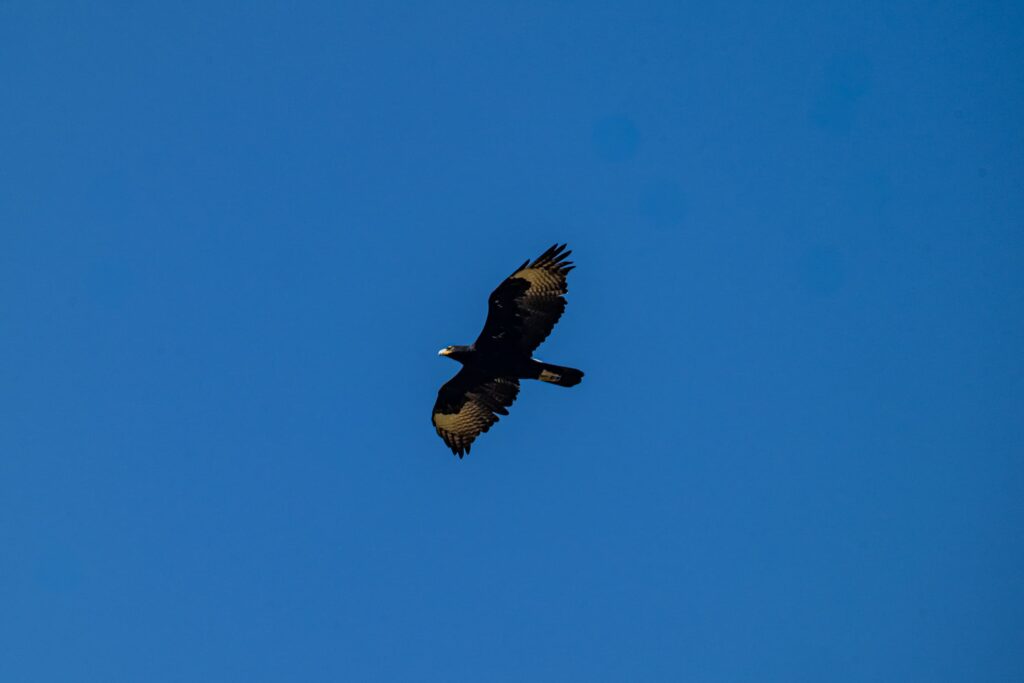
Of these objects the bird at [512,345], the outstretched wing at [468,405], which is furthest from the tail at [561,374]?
the outstretched wing at [468,405]

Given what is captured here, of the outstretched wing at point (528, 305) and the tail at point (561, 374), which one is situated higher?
the outstretched wing at point (528, 305)

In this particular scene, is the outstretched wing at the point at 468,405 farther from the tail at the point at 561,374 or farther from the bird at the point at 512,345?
the tail at the point at 561,374

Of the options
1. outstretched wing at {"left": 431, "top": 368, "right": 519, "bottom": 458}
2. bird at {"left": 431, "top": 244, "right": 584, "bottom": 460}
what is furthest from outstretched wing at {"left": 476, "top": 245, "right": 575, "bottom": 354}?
outstretched wing at {"left": 431, "top": 368, "right": 519, "bottom": 458}

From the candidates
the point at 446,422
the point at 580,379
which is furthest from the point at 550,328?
the point at 446,422

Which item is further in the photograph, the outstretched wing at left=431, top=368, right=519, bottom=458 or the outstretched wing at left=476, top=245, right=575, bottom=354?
the outstretched wing at left=431, top=368, right=519, bottom=458

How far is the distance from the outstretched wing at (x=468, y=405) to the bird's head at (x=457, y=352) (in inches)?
13.9

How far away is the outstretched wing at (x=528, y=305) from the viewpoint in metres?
16.6

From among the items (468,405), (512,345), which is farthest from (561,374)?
(468,405)

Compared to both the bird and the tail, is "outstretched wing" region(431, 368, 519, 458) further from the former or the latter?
the tail

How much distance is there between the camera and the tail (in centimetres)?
1688

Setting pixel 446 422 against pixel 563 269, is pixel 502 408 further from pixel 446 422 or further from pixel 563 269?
pixel 563 269

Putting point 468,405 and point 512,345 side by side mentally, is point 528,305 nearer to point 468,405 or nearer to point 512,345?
point 512,345

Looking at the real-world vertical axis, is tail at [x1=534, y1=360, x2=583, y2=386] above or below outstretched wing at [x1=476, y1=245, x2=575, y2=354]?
below

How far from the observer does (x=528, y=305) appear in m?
16.8
